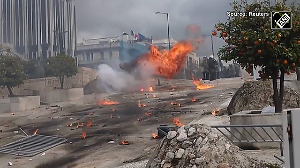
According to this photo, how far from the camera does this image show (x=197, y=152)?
532 cm

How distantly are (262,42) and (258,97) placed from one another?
18.2 feet

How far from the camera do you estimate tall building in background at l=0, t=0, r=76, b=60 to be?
8581 cm

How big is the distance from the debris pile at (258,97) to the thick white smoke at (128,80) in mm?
31342

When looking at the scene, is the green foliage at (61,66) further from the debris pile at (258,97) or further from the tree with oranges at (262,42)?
the tree with oranges at (262,42)

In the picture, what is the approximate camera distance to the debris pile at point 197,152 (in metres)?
5.23

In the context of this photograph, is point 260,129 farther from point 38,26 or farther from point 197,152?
point 38,26

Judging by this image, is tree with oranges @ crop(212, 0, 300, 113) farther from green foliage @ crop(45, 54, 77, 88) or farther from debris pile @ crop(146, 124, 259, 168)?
green foliage @ crop(45, 54, 77, 88)

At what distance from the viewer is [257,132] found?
7.71 m

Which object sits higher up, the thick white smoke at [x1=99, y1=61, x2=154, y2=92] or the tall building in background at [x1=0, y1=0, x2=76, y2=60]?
the tall building in background at [x1=0, y1=0, x2=76, y2=60]

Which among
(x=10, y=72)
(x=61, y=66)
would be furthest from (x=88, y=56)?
(x=10, y=72)

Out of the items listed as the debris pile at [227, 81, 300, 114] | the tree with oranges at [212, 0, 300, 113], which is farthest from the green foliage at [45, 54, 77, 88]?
the tree with oranges at [212, 0, 300, 113]

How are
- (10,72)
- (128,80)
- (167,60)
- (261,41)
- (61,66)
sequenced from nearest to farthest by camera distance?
(261,41) < (10,72) < (61,66) < (167,60) < (128,80)

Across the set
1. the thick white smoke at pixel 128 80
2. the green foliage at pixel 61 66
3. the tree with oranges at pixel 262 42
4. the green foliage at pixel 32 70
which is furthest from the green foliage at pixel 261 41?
the green foliage at pixel 32 70

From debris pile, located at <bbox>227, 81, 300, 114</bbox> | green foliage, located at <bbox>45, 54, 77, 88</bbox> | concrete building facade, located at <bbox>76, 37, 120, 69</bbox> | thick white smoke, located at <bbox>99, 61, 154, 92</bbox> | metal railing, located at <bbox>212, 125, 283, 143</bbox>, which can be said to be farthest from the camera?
concrete building facade, located at <bbox>76, 37, 120, 69</bbox>
